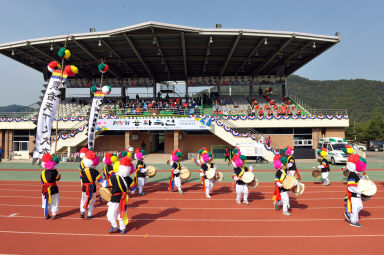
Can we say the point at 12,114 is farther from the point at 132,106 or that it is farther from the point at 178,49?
the point at 178,49

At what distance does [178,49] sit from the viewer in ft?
81.4

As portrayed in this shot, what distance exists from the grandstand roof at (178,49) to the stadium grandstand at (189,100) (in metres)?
0.10

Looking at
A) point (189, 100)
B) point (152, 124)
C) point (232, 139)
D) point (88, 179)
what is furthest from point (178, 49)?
point (88, 179)

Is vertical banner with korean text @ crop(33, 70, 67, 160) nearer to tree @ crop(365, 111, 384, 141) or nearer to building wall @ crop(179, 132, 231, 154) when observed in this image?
building wall @ crop(179, 132, 231, 154)

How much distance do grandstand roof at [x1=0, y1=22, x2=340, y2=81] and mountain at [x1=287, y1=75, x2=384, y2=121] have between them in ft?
216

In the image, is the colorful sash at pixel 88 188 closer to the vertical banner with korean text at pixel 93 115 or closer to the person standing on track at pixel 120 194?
the person standing on track at pixel 120 194

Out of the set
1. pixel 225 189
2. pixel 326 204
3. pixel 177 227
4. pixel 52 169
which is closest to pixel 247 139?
pixel 225 189

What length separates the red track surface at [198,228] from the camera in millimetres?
5125

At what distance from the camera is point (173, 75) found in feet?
114

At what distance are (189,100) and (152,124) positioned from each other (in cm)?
960

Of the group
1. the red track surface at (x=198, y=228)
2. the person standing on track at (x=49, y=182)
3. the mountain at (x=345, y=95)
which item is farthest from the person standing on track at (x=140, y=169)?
the mountain at (x=345, y=95)

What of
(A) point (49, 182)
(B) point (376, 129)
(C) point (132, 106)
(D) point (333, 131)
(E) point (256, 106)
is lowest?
(A) point (49, 182)

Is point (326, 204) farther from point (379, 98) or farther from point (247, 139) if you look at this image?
point (379, 98)

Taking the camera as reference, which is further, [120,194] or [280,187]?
[280,187]
